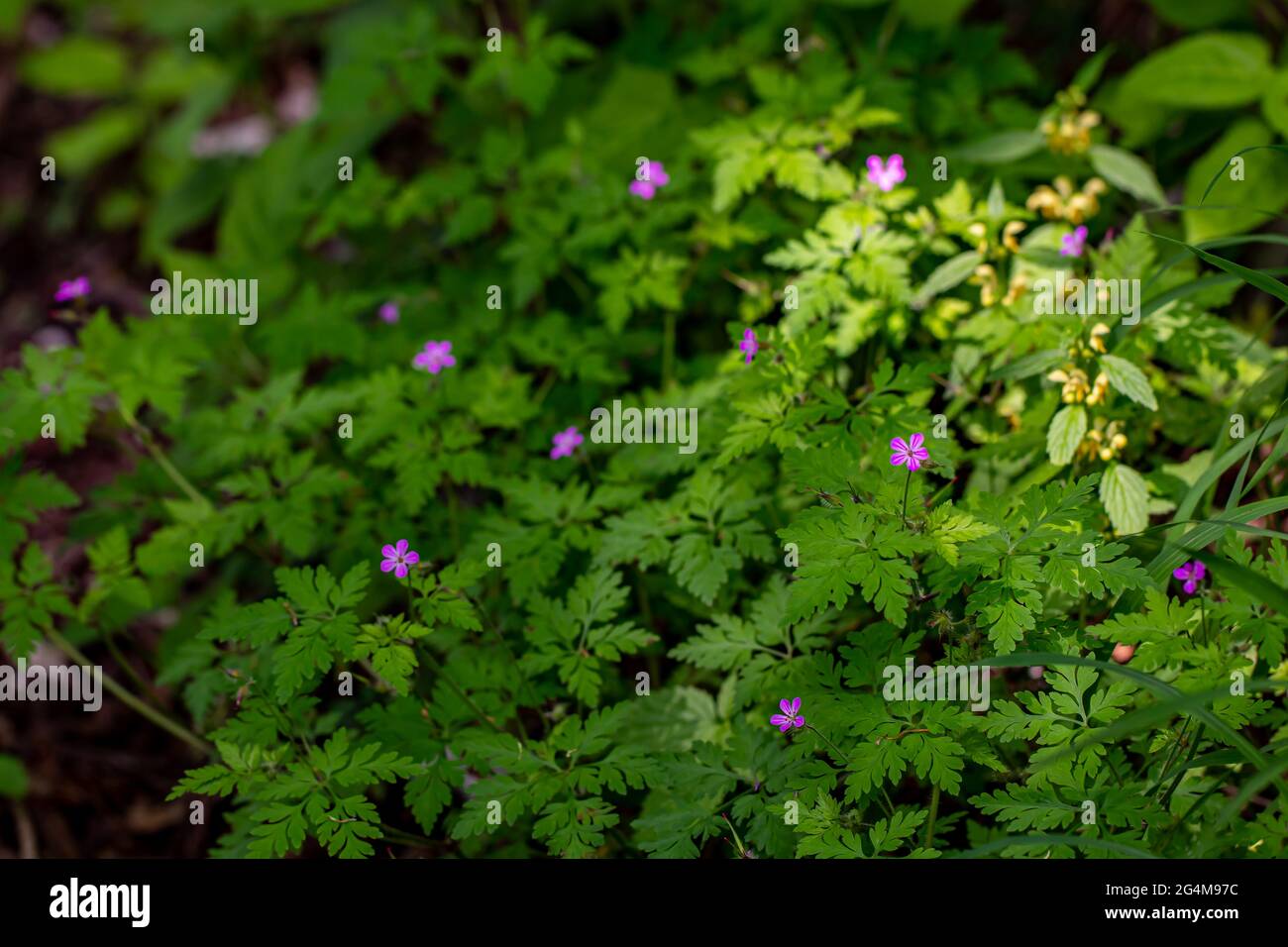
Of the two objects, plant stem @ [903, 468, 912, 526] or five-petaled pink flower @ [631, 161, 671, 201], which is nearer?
plant stem @ [903, 468, 912, 526]

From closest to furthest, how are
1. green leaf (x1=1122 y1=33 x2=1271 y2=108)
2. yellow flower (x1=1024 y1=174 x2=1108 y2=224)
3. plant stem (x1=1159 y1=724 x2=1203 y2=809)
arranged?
plant stem (x1=1159 y1=724 x2=1203 y2=809) → yellow flower (x1=1024 y1=174 x2=1108 y2=224) → green leaf (x1=1122 y1=33 x2=1271 y2=108)

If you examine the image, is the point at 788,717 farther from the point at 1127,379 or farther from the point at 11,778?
the point at 11,778

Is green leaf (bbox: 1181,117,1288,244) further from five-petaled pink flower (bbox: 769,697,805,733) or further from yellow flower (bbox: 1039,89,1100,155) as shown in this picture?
five-petaled pink flower (bbox: 769,697,805,733)

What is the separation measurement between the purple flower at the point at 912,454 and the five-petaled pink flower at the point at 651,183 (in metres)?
1.24

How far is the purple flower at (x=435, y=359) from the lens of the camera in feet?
8.68

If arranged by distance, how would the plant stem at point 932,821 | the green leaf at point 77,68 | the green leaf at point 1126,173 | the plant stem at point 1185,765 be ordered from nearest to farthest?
the plant stem at point 1185,765 → the plant stem at point 932,821 → the green leaf at point 1126,173 → the green leaf at point 77,68

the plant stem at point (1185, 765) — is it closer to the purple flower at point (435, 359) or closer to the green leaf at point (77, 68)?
the purple flower at point (435, 359)

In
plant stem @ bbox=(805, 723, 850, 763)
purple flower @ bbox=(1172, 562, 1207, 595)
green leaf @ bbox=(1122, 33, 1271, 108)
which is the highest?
green leaf @ bbox=(1122, 33, 1271, 108)

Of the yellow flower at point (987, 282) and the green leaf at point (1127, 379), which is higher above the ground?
the yellow flower at point (987, 282)

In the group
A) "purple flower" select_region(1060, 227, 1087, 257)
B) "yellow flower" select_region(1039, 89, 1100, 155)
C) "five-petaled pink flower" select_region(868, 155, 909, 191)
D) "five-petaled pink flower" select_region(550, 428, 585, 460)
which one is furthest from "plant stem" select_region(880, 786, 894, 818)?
"yellow flower" select_region(1039, 89, 1100, 155)

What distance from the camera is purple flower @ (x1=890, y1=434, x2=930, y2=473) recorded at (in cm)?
197

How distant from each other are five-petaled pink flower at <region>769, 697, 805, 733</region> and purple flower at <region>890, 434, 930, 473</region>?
19.0 inches

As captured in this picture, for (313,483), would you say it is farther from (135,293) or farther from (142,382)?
(135,293)

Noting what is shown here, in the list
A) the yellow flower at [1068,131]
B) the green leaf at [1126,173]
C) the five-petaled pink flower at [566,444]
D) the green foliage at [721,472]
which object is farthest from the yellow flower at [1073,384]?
the five-petaled pink flower at [566,444]
